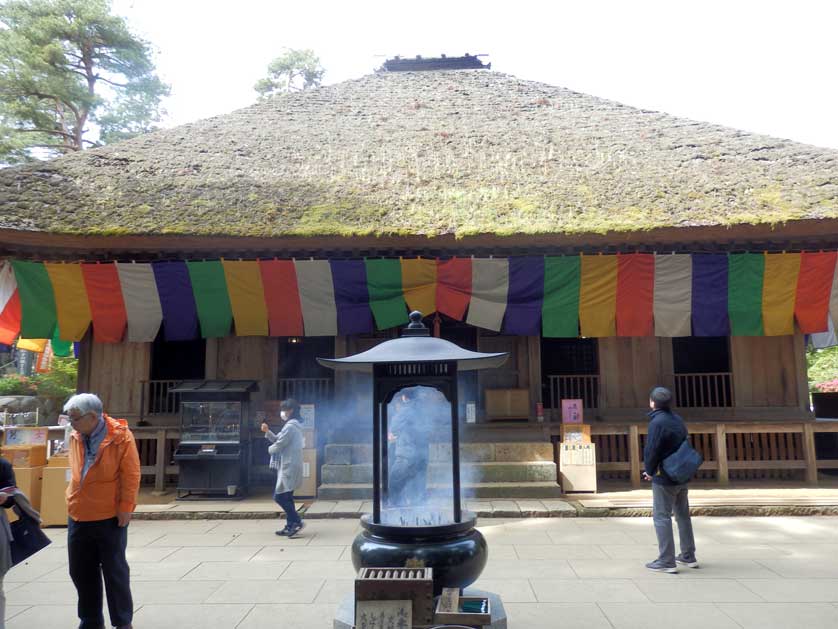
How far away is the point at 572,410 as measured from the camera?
9758mm

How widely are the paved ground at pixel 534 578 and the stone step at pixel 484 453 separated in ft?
5.25

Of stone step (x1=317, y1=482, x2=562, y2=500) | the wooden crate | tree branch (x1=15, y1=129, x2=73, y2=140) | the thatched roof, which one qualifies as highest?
tree branch (x1=15, y1=129, x2=73, y2=140)

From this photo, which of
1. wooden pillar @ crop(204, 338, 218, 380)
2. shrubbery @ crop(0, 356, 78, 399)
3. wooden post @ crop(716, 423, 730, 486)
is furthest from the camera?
shrubbery @ crop(0, 356, 78, 399)

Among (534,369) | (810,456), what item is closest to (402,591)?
(534,369)

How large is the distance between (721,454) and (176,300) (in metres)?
9.64

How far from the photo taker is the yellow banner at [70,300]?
980 cm

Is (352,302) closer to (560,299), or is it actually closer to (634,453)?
(560,299)

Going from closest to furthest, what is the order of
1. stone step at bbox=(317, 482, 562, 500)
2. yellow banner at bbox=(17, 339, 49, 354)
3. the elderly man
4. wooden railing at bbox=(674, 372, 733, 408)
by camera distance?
1. the elderly man
2. stone step at bbox=(317, 482, 562, 500)
3. wooden railing at bbox=(674, 372, 733, 408)
4. yellow banner at bbox=(17, 339, 49, 354)

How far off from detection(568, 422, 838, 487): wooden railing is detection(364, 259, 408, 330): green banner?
3.88m

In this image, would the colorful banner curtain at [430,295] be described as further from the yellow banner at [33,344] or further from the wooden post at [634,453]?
the yellow banner at [33,344]

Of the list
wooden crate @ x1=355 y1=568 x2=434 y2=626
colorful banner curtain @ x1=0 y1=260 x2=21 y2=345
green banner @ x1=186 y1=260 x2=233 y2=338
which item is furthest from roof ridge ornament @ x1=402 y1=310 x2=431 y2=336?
colorful banner curtain @ x1=0 y1=260 x2=21 y2=345

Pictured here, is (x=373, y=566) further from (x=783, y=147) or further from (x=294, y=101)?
(x=294, y=101)

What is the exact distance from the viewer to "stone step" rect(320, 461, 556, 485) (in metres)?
9.38

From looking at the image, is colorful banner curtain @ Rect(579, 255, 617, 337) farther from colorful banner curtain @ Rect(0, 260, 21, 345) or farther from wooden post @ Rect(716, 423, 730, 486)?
colorful banner curtain @ Rect(0, 260, 21, 345)
